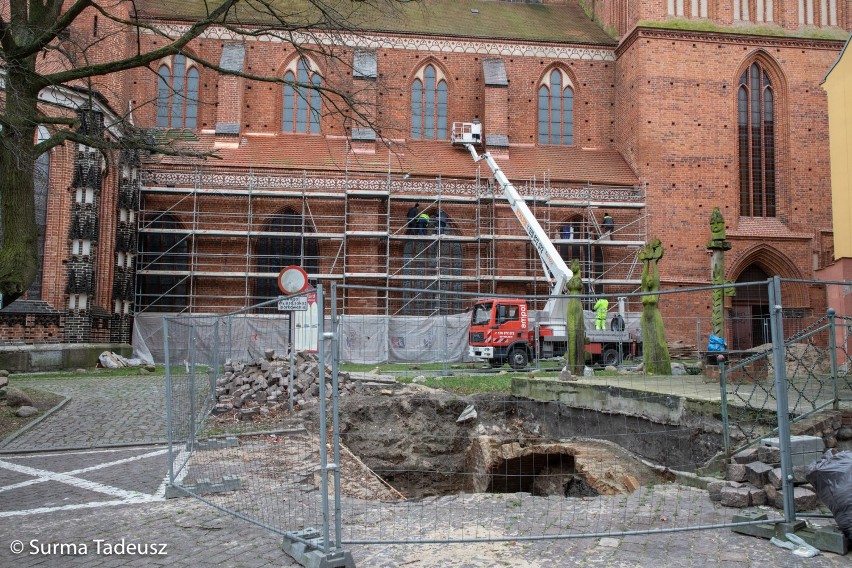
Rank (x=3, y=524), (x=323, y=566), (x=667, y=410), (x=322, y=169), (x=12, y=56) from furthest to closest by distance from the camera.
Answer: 1. (x=322, y=169)
2. (x=667, y=410)
3. (x=12, y=56)
4. (x=3, y=524)
5. (x=323, y=566)

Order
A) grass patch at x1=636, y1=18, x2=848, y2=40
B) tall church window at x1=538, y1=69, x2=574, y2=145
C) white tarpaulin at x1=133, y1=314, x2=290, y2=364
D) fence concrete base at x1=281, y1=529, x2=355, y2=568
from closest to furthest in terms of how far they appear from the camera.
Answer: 1. fence concrete base at x1=281, y1=529, x2=355, y2=568
2. white tarpaulin at x1=133, y1=314, x2=290, y2=364
3. grass patch at x1=636, y1=18, x2=848, y2=40
4. tall church window at x1=538, y1=69, x2=574, y2=145

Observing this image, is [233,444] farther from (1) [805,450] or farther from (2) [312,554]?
(1) [805,450]

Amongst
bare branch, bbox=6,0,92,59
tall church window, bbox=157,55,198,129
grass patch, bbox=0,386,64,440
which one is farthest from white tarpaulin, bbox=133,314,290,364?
tall church window, bbox=157,55,198,129

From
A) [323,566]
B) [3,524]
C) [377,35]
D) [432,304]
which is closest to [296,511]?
[323,566]

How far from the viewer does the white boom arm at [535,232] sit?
20.0 meters

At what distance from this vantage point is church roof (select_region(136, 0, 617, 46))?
93.4 feet

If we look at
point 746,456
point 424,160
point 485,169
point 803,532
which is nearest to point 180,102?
point 424,160

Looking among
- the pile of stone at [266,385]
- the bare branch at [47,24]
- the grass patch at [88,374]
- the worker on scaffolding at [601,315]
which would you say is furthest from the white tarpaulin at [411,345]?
the grass patch at [88,374]

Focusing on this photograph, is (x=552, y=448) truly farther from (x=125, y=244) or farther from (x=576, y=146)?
(x=576, y=146)

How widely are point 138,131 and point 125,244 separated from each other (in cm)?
1341

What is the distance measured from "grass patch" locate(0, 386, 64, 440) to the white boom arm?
1130 cm

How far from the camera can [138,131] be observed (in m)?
10.3

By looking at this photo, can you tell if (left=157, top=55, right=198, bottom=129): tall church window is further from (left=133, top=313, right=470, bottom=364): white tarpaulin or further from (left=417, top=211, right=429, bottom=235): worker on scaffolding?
(left=133, top=313, right=470, bottom=364): white tarpaulin

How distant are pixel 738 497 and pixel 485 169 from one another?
72.2 ft
